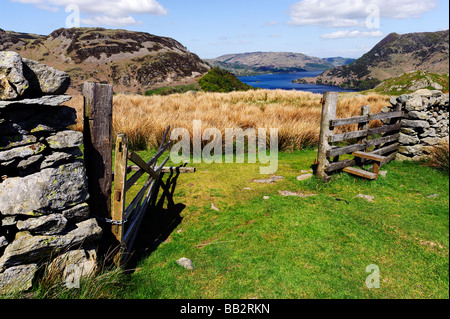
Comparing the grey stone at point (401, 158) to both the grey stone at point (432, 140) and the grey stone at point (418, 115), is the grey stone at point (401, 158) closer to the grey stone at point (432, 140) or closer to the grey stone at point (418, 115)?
the grey stone at point (432, 140)

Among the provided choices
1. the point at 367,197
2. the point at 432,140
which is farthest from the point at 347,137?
the point at 432,140

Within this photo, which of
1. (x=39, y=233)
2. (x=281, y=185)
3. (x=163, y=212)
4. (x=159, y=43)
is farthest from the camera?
(x=159, y=43)

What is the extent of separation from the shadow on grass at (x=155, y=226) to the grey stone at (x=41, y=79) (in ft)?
7.10

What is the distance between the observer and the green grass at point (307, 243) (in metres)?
2.81

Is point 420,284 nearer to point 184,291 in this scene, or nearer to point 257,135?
point 184,291

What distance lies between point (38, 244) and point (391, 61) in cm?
16602

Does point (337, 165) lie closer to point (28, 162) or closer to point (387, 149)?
point (387, 149)

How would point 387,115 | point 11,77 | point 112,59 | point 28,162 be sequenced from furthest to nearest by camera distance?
point 112,59 < point 387,115 < point 28,162 < point 11,77

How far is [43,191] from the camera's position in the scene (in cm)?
237

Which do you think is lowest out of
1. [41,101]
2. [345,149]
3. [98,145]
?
[345,149]

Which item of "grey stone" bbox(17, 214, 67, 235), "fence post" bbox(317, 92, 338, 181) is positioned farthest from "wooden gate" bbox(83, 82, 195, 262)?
"fence post" bbox(317, 92, 338, 181)

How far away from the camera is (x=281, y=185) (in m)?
5.98
